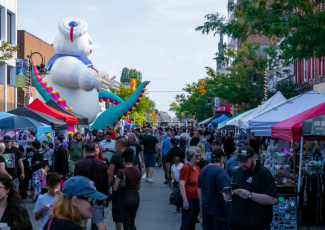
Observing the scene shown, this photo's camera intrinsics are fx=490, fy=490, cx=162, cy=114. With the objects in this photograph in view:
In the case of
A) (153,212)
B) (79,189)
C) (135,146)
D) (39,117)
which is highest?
(39,117)

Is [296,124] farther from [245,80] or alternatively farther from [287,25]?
[245,80]

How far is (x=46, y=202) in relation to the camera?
18.7 ft

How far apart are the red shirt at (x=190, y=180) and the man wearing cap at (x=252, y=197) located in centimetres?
202

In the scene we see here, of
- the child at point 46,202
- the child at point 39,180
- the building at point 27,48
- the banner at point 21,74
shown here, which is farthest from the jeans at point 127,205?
the building at point 27,48

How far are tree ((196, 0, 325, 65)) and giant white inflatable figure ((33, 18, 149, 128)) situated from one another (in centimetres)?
960

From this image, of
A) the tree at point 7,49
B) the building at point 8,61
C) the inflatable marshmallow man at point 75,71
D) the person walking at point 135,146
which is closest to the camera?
the person walking at point 135,146

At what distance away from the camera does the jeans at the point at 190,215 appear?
7.32 metres

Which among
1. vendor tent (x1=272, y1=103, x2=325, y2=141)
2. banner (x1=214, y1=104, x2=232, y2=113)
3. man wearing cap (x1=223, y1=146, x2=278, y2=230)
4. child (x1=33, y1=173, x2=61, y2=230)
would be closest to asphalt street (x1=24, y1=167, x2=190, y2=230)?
vendor tent (x1=272, y1=103, x2=325, y2=141)

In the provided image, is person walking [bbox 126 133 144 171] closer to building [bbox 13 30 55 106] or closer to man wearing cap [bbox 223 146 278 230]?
man wearing cap [bbox 223 146 278 230]

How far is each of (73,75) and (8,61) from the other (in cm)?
1156

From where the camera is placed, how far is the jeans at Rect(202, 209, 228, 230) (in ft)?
21.1

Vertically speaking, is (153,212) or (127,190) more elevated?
(127,190)

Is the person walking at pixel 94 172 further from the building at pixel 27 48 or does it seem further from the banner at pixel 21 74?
the building at pixel 27 48

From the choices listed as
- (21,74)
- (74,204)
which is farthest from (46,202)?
(21,74)
